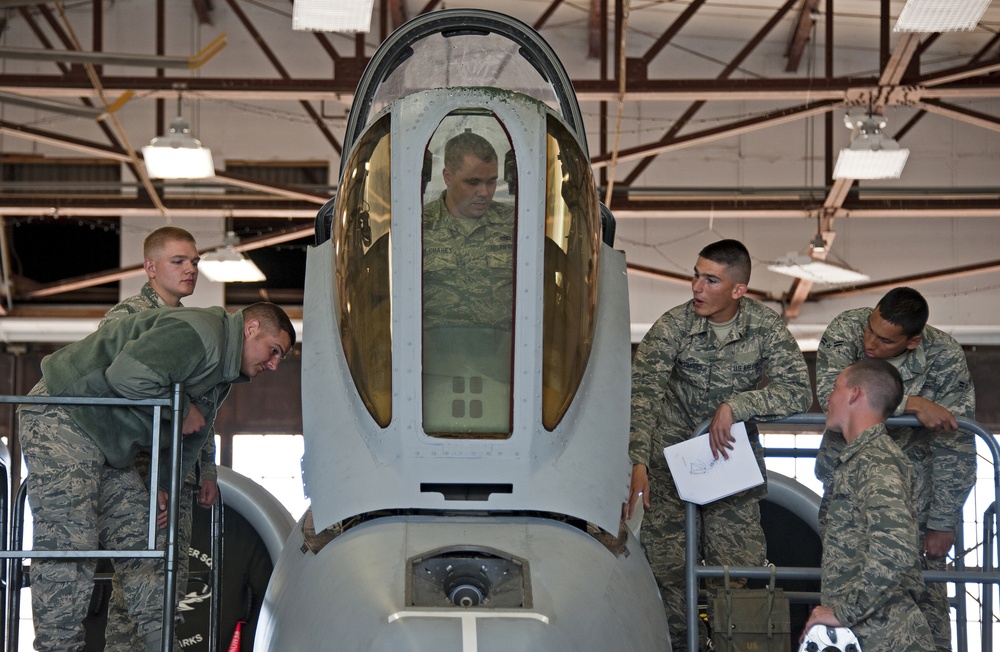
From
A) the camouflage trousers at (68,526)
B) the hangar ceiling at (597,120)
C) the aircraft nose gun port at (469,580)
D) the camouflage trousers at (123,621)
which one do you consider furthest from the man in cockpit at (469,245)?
the hangar ceiling at (597,120)

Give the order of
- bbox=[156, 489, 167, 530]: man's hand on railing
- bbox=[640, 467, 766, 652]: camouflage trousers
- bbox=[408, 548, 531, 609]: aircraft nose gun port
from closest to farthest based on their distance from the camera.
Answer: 1. bbox=[408, 548, 531, 609]: aircraft nose gun port
2. bbox=[156, 489, 167, 530]: man's hand on railing
3. bbox=[640, 467, 766, 652]: camouflage trousers

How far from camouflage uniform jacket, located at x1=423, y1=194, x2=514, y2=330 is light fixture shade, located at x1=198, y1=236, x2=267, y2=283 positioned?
561 inches

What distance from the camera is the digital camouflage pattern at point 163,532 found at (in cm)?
564

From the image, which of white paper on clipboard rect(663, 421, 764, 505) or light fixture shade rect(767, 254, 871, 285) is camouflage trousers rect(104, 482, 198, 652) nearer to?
white paper on clipboard rect(663, 421, 764, 505)

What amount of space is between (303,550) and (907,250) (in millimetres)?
20007

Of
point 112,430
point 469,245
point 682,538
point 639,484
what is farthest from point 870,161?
point 112,430

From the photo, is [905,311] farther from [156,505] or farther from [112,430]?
[112,430]

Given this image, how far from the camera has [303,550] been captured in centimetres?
403

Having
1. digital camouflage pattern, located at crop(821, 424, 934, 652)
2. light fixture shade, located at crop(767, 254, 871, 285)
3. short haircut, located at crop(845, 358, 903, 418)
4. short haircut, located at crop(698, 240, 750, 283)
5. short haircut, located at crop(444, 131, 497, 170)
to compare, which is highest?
light fixture shade, located at crop(767, 254, 871, 285)

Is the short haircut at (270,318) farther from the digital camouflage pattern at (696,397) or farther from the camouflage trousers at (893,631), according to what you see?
the camouflage trousers at (893,631)

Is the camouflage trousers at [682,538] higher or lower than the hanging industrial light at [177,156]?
lower

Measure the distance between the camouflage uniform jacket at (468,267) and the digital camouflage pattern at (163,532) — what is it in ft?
5.75

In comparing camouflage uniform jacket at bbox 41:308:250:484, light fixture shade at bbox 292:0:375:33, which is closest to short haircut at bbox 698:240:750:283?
camouflage uniform jacket at bbox 41:308:250:484

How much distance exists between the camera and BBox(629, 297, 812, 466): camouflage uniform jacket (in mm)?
5855
